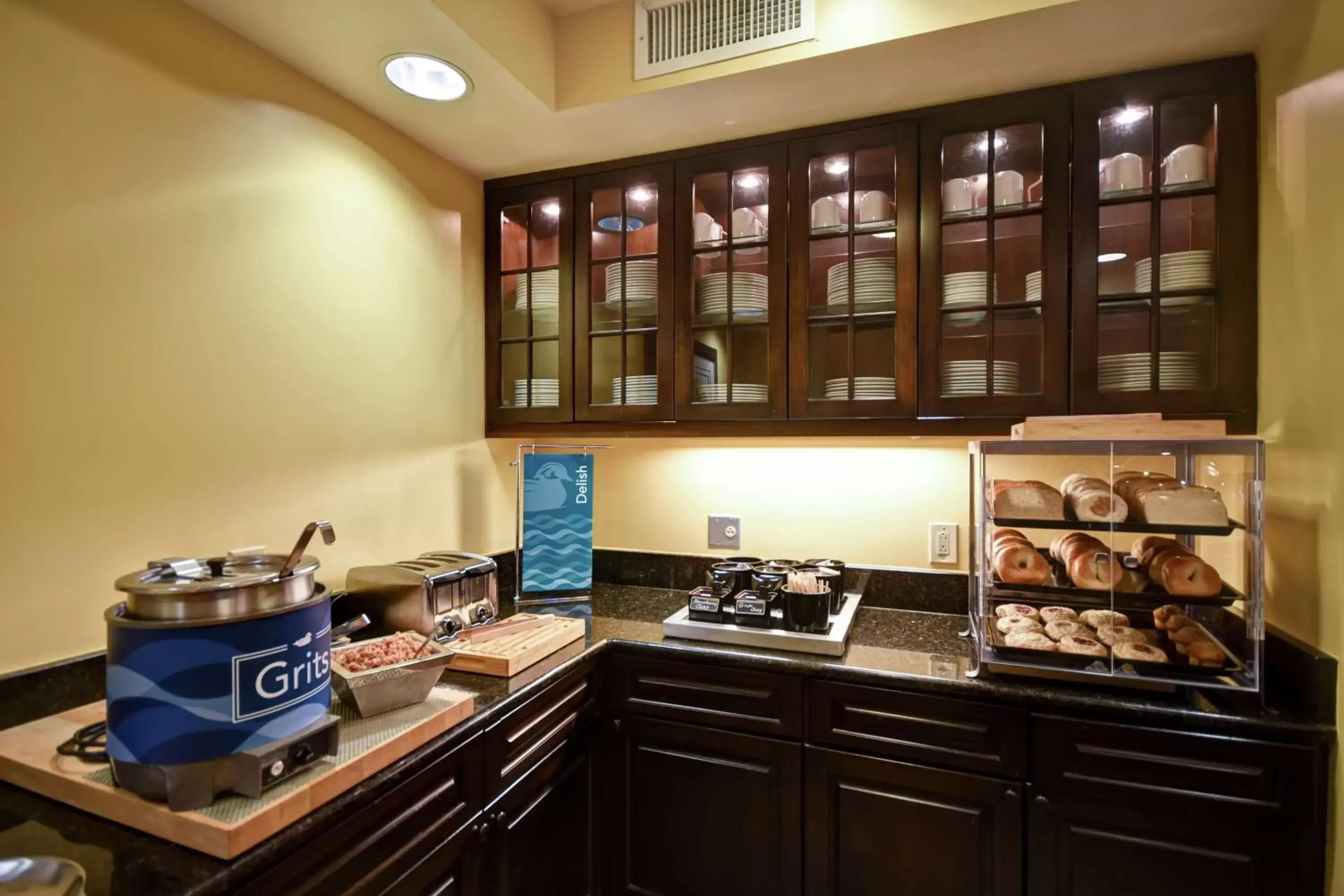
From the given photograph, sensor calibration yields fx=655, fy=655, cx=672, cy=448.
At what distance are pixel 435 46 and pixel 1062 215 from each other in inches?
63.5

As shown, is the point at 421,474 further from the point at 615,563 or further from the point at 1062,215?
the point at 1062,215

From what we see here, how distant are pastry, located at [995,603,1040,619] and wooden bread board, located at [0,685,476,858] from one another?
1.33 m

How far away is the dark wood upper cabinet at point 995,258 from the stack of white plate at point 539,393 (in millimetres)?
1164

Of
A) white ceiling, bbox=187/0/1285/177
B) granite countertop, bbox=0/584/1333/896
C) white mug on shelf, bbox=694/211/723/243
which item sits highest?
white ceiling, bbox=187/0/1285/177

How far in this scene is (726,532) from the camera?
91.6 inches

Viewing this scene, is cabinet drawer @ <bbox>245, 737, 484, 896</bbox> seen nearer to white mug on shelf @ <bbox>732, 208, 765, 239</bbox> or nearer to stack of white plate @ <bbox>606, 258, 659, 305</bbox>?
stack of white plate @ <bbox>606, 258, 659, 305</bbox>

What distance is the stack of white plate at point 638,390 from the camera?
6.88 feet

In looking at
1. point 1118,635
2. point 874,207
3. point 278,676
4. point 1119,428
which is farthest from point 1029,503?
point 278,676

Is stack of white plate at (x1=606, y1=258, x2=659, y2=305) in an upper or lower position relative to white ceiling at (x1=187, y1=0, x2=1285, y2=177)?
lower

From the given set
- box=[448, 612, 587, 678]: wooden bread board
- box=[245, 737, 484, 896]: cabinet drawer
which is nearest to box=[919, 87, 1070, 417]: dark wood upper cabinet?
box=[448, 612, 587, 678]: wooden bread board

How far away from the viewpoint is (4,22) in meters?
1.15

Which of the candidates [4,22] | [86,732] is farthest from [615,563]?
[4,22]

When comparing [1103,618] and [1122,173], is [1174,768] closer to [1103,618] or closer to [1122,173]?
[1103,618]

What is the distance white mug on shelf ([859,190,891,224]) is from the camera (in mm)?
1863
